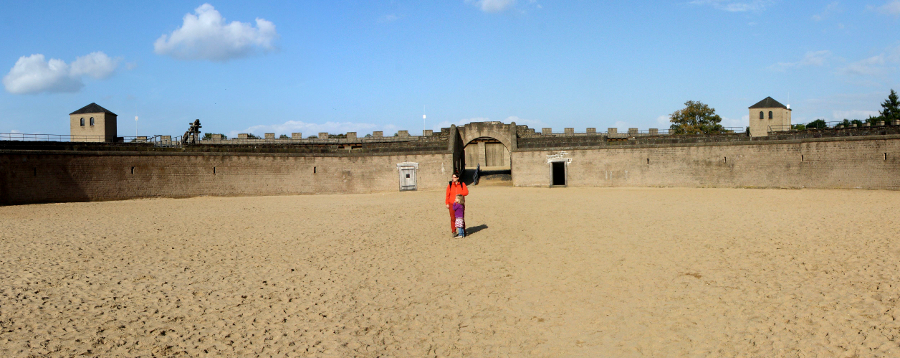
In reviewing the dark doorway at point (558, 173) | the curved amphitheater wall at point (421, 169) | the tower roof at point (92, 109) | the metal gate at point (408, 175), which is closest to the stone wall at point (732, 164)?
the curved amphitheater wall at point (421, 169)

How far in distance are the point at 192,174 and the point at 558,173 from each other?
19.1m

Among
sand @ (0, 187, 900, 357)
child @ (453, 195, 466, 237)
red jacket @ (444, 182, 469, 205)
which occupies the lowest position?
sand @ (0, 187, 900, 357)

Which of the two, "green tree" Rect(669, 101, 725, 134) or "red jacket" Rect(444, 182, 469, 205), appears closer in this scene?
"red jacket" Rect(444, 182, 469, 205)

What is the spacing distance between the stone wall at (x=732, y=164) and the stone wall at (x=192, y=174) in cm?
674

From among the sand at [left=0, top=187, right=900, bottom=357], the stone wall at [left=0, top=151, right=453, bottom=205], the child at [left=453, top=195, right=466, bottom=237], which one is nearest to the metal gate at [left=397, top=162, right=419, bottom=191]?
the stone wall at [left=0, top=151, right=453, bottom=205]

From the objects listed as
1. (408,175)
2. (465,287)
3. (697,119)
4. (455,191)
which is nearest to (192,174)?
(408,175)

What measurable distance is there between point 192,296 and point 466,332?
4373 millimetres

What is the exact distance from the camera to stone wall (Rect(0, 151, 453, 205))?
926 inches

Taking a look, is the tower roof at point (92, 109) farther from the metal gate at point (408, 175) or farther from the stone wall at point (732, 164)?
the stone wall at point (732, 164)

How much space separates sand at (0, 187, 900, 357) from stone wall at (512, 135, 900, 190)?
30.4ft

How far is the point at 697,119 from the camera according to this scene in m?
47.7

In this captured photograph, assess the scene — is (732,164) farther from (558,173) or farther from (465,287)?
(465,287)

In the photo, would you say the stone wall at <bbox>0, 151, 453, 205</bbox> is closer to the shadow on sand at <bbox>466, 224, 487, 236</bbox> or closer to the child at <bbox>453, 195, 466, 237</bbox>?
the shadow on sand at <bbox>466, 224, 487, 236</bbox>

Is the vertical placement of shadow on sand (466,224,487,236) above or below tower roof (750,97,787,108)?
below
